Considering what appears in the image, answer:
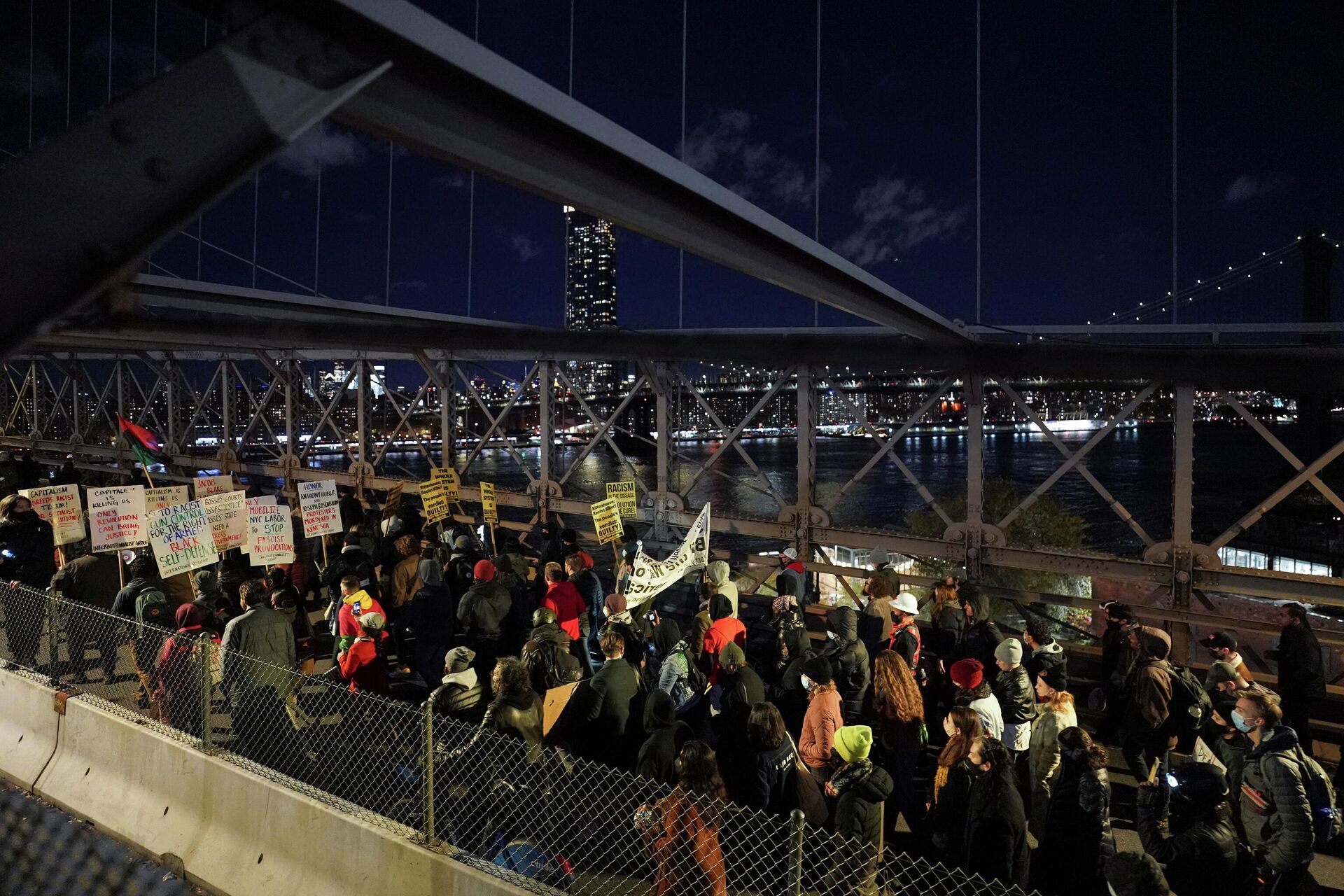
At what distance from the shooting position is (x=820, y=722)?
491cm

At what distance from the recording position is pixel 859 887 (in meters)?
3.80

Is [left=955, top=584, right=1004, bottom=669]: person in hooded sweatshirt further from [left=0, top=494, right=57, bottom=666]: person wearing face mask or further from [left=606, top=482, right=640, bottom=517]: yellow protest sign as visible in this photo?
[left=0, top=494, right=57, bottom=666]: person wearing face mask

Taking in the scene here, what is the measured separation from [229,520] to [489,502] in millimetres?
3899

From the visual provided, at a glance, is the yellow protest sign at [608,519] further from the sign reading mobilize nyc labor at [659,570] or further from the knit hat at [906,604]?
the knit hat at [906,604]

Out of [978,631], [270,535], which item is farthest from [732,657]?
[270,535]

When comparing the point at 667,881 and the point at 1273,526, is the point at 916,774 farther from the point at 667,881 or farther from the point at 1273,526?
the point at 1273,526

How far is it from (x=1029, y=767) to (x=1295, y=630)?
9.83 feet

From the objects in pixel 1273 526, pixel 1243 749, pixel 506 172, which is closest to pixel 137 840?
pixel 506 172

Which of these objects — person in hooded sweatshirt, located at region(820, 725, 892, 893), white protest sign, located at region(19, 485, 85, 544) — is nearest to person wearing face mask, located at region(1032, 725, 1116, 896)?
person in hooded sweatshirt, located at region(820, 725, 892, 893)

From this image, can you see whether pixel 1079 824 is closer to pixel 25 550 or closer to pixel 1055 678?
pixel 1055 678

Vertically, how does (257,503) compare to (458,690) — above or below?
above

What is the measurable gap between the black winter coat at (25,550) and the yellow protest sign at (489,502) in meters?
5.32

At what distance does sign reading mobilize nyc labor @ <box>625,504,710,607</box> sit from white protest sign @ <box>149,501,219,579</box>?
13.7 feet

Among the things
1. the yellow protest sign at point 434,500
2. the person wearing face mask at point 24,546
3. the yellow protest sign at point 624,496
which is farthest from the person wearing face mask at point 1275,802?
the person wearing face mask at point 24,546
